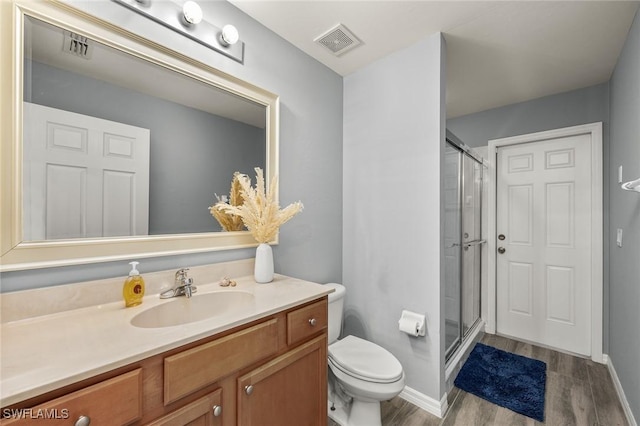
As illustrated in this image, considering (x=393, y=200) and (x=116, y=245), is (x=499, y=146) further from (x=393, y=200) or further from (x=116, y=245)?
(x=116, y=245)

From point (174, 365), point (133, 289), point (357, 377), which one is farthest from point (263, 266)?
point (357, 377)

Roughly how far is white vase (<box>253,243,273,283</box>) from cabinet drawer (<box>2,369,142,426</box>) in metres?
0.75

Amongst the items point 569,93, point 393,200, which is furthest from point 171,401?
point 569,93

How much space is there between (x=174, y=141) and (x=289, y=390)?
1.28 meters

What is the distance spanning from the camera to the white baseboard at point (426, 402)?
1.75 meters

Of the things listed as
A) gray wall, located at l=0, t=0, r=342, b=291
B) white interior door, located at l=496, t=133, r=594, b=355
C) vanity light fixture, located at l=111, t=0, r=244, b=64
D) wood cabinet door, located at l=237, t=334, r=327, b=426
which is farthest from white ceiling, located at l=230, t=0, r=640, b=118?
wood cabinet door, located at l=237, t=334, r=327, b=426

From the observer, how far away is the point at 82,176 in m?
1.08

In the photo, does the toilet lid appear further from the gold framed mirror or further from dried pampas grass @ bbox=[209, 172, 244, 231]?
dried pampas grass @ bbox=[209, 172, 244, 231]

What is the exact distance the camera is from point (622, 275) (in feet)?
6.29

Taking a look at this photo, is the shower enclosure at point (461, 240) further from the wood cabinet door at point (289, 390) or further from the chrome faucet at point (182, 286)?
the chrome faucet at point (182, 286)

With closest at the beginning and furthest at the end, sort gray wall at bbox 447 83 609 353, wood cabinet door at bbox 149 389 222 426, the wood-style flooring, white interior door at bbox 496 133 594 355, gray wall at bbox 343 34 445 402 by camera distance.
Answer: wood cabinet door at bbox 149 389 222 426 < the wood-style flooring < gray wall at bbox 343 34 445 402 < gray wall at bbox 447 83 609 353 < white interior door at bbox 496 133 594 355

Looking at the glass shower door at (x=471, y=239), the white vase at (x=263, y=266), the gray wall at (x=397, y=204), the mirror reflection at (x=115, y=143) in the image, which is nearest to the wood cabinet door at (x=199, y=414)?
the white vase at (x=263, y=266)

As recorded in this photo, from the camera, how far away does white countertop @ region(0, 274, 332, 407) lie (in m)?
0.62

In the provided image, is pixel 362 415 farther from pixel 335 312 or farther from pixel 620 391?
pixel 620 391
